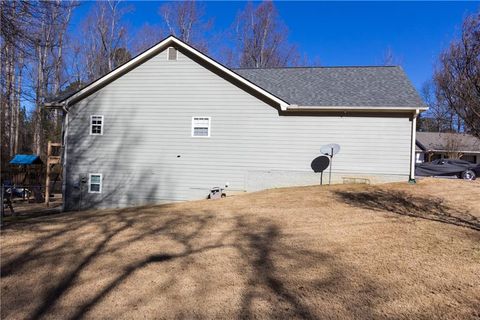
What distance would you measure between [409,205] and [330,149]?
172 inches

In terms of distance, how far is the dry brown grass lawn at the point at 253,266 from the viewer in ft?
12.4

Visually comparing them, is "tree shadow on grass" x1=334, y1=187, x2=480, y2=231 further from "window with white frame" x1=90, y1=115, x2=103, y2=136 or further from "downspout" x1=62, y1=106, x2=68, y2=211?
"downspout" x1=62, y1=106, x2=68, y2=211

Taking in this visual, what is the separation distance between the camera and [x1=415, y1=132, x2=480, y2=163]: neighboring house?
30703mm

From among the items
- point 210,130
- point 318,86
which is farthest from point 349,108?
point 210,130

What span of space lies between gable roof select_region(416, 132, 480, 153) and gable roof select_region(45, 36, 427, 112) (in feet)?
60.2

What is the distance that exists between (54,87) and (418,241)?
3204 cm

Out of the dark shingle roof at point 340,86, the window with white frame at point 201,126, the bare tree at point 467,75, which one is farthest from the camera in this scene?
the window with white frame at point 201,126

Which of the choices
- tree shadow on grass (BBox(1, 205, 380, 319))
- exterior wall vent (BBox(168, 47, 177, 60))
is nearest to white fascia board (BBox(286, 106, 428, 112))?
exterior wall vent (BBox(168, 47, 177, 60))

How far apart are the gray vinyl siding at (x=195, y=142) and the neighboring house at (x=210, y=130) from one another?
0.04 meters

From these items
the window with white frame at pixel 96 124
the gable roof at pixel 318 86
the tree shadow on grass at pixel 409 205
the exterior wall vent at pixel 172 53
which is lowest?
the tree shadow on grass at pixel 409 205

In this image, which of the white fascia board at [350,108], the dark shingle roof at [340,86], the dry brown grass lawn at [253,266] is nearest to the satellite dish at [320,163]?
the white fascia board at [350,108]

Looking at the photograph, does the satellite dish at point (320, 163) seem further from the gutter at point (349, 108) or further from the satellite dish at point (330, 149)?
the gutter at point (349, 108)

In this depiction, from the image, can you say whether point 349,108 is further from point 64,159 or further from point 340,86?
point 64,159

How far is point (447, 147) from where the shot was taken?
3100 cm
